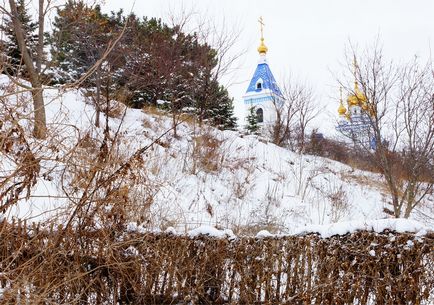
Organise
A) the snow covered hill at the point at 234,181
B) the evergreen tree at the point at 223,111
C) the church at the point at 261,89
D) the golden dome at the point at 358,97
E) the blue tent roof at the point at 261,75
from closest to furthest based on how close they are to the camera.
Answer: the snow covered hill at the point at 234,181 < the golden dome at the point at 358,97 < the evergreen tree at the point at 223,111 < the church at the point at 261,89 < the blue tent roof at the point at 261,75

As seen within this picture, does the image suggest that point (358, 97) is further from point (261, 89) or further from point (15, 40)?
point (261, 89)

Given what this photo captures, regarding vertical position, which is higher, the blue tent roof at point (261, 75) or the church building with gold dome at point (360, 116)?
the blue tent roof at point (261, 75)

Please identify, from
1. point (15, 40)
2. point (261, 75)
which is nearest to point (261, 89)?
point (261, 75)

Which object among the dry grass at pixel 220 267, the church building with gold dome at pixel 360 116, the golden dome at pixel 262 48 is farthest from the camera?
the golden dome at pixel 262 48

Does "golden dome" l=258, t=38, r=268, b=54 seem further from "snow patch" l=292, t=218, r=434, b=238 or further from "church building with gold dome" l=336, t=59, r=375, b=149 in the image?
"snow patch" l=292, t=218, r=434, b=238

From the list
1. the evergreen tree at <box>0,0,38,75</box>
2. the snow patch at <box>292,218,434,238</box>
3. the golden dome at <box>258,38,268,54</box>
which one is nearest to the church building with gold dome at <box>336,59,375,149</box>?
the snow patch at <box>292,218,434,238</box>

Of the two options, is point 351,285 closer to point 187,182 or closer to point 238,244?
point 238,244

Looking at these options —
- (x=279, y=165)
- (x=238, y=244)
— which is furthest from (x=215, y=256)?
(x=279, y=165)

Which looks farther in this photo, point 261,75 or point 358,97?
point 261,75

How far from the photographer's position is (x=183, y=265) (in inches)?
149

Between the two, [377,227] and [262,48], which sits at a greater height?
[262,48]

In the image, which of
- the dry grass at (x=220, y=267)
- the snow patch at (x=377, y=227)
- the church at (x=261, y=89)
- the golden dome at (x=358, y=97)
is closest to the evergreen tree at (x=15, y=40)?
the dry grass at (x=220, y=267)

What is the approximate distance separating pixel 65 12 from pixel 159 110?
417 centimetres

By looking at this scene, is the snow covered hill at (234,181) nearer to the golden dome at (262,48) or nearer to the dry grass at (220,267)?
the dry grass at (220,267)
